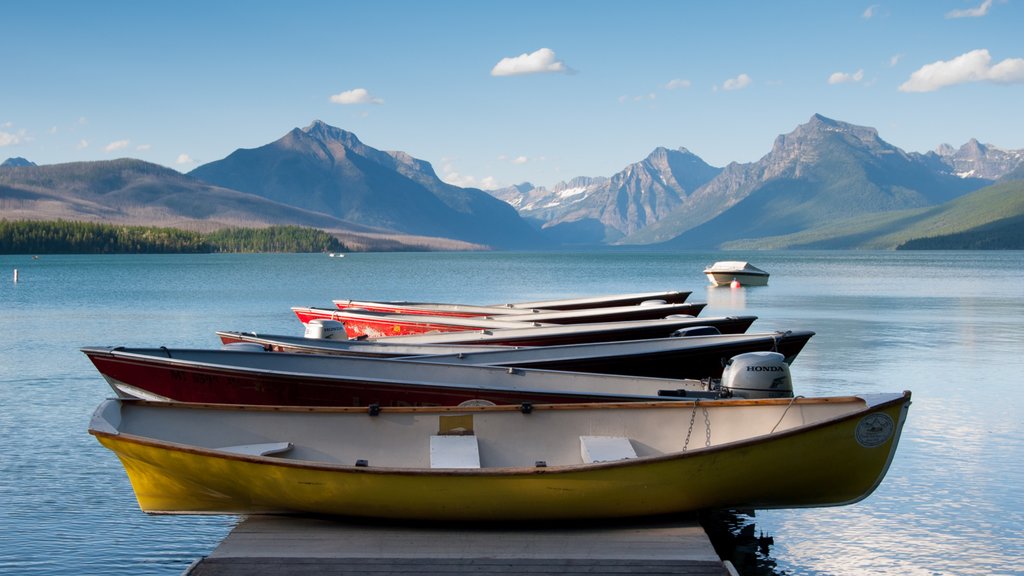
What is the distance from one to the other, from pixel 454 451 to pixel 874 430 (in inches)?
171

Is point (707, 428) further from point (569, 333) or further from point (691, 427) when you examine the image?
point (569, 333)

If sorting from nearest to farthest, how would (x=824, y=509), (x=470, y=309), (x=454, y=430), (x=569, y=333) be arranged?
(x=454, y=430)
(x=824, y=509)
(x=569, y=333)
(x=470, y=309)

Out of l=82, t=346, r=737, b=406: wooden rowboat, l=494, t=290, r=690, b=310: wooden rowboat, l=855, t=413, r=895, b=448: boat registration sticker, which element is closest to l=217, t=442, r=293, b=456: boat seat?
l=82, t=346, r=737, b=406: wooden rowboat

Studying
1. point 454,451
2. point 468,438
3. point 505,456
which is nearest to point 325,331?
point 468,438

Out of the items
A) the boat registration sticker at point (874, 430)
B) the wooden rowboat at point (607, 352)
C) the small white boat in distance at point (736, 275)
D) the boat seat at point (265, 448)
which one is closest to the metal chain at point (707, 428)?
the boat registration sticker at point (874, 430)

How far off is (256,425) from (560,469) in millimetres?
3921

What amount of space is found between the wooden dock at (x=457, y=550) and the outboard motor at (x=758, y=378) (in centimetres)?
310

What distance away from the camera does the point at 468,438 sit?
41.4 feet

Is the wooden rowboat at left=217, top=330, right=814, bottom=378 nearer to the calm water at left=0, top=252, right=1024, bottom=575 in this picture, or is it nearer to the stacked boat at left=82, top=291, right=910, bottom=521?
the stacked boat at left=82, top=291, right=910, bottom=521

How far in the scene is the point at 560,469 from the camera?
35.2ft

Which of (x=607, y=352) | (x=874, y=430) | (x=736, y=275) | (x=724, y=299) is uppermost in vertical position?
(x=874, y=430)

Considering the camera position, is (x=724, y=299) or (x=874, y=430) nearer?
(x=874, y=430)

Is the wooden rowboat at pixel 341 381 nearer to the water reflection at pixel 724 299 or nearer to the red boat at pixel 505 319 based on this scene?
the red boat at pixel 505 319

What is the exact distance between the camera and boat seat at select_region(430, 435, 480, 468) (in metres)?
11.9
